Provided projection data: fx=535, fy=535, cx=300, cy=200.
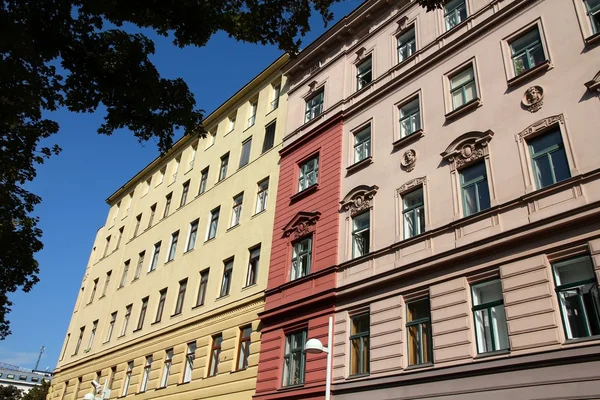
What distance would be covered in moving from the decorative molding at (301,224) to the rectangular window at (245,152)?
681 cm

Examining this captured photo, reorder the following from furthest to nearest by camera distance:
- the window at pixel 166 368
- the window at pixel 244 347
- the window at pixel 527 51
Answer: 1. the window at pixel 166 368
2. the window at pixel 244 347
3. the window at pixel 527 51

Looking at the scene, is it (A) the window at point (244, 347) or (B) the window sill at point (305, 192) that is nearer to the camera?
(A) the window at point (244, 347)

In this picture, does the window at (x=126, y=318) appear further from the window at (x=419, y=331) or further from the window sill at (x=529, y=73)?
the window sill at (x=529, y=73)

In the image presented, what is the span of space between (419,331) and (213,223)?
47.4 ft

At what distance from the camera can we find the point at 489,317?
12.6m

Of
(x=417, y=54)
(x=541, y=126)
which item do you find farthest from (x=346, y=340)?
(x=417, y=54)

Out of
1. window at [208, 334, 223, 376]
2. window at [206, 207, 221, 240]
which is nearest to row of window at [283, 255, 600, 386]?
window at [208, 334, 223, 376]

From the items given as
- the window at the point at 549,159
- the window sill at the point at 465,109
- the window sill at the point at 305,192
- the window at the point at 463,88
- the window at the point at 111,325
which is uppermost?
the window at the point at 463,88

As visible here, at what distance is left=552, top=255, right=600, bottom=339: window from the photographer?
10812 millimetres

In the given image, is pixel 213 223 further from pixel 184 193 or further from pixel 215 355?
pixel 215 355

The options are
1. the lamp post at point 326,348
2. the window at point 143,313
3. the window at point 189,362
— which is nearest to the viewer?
the lamp post at point 326,348

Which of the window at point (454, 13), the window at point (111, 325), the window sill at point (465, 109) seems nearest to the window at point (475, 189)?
the window sill at point (465, 109)

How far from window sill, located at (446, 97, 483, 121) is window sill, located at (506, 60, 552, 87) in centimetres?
97

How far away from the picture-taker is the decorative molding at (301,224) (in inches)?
766
